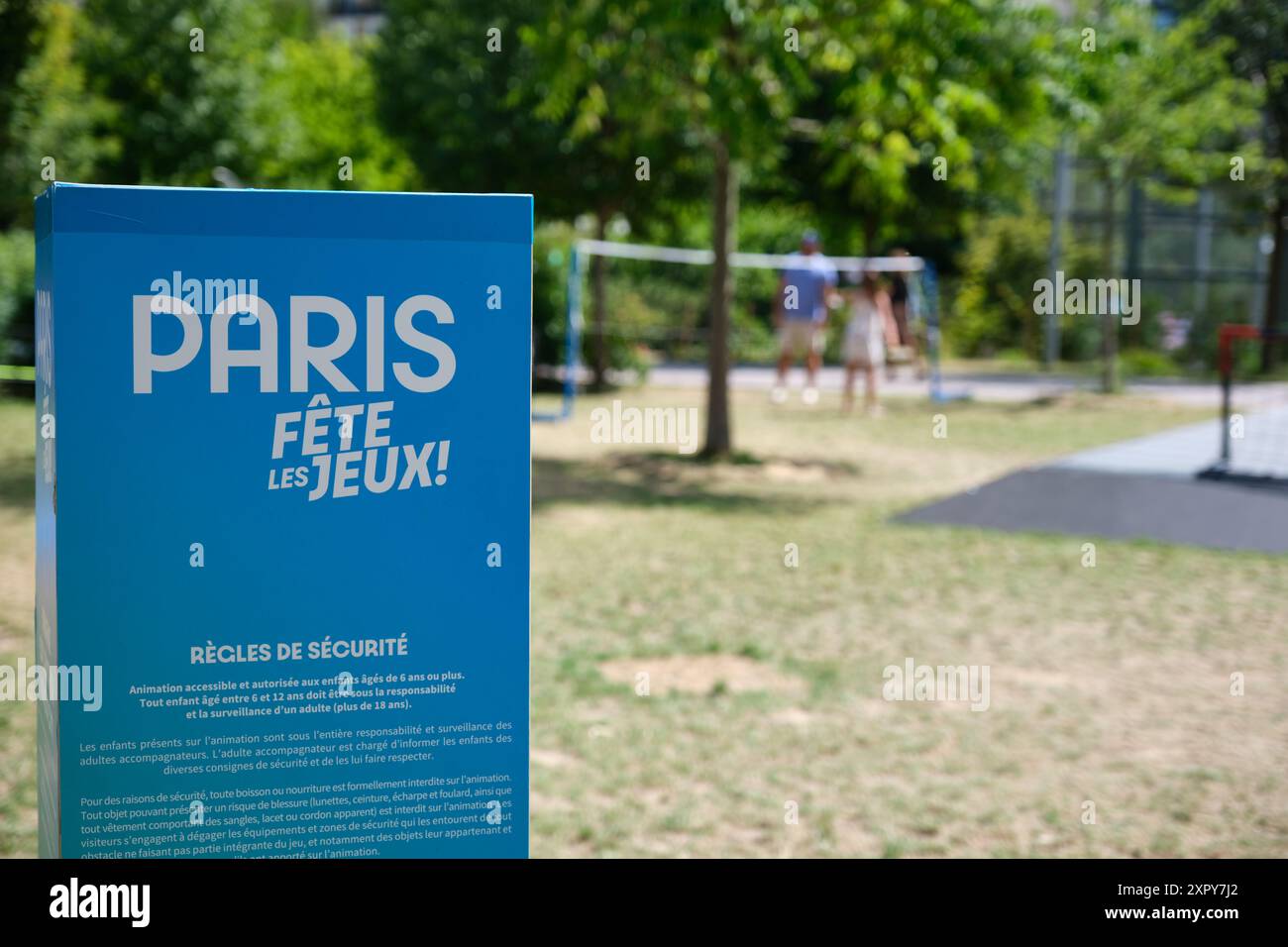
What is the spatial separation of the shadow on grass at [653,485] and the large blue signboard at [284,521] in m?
8.67

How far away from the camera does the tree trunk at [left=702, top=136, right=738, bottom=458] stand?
1305 centimetres

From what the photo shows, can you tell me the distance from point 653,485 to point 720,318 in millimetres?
1924

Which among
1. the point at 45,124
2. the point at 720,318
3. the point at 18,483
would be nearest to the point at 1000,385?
the point at 720,318

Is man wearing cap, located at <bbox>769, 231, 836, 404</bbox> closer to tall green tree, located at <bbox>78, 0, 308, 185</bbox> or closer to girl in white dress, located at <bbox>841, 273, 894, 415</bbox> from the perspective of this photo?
girl in white dress, located at <bbox>841, 273, 894, 415</bbox>

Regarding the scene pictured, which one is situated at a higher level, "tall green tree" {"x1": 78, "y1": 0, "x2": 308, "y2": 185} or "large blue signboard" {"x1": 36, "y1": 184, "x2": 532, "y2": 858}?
"tall green tree" {"x1": 78, "y1": 0, "x2": 308, "y2": 185}

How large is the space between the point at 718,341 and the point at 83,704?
36.5 feet

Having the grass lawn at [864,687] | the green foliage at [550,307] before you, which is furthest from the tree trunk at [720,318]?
the green foliage at [550,307]

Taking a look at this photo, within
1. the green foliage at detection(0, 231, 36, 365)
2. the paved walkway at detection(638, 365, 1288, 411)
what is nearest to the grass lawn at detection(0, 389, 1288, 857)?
the green foliage at detection(0, 231, 36, 365)

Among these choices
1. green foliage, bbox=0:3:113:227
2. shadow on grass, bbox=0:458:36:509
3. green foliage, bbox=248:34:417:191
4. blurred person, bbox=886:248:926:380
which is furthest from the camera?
green foliage, bbox=248:34:417:191

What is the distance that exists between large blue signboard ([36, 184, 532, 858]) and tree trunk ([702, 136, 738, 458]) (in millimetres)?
10869

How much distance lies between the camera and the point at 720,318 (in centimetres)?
1314

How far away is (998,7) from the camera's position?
11.4 metres
